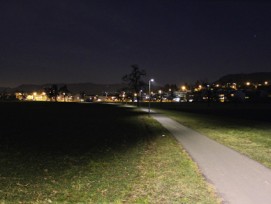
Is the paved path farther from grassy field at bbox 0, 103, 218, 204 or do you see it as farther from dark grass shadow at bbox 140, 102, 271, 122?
dark grass shadow at bbox 140, 102, 271, 122

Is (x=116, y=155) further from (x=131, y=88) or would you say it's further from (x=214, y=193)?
(x=131, y=88)

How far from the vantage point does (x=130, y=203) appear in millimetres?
7910

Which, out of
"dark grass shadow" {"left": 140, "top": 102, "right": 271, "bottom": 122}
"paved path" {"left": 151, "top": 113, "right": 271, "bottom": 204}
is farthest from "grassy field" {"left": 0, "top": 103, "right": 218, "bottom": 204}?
"dark grass shadow" {"left": 140, "top": 102, "right": 271, "bottom": 122}

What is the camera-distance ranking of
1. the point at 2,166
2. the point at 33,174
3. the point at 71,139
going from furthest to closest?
the point at 71,139
the point at 2,166
the point at 33,174

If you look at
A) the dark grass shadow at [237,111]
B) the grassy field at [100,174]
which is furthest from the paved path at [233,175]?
the dark grass shadow at [237,111]

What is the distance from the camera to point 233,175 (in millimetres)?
10078

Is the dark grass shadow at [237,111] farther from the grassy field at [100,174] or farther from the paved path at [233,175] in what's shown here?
the grassy field at [100,174]

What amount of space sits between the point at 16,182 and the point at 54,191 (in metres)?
1.63

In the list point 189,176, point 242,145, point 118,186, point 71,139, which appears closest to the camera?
point 118,186

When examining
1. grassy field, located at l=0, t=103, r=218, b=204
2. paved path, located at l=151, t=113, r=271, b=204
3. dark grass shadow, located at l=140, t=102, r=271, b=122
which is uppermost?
paved path, located at l=151, t=113, r=271, b=204

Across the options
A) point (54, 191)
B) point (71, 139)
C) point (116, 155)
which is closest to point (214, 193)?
point (54, 191)

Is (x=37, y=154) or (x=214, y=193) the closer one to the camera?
(x=214, y=193)

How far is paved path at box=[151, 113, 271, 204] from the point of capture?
8070mm

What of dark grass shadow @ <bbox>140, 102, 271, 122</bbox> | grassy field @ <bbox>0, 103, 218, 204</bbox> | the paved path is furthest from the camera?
dark grass shadow @ <bbox>140, 102, 271, 122</bbox>
